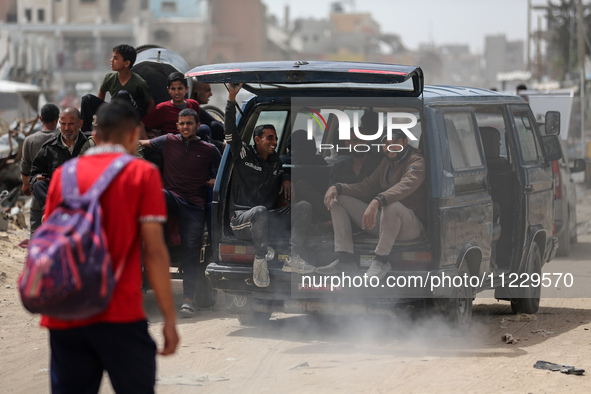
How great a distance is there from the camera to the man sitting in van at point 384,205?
705 cm

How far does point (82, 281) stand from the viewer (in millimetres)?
3525

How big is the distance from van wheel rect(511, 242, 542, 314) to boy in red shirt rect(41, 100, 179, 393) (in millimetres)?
5450

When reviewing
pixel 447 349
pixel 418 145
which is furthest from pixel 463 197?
pixel 447 349

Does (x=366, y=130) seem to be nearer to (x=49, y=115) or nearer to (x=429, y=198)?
(x=429, y=198)

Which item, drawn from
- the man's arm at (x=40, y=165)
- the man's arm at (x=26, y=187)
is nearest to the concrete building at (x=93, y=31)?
the man's arm at (x=26, y=187)

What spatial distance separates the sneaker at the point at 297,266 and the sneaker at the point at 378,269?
1.62 feet

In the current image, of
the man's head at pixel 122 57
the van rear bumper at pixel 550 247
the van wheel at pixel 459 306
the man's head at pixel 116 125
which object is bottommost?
the van wheel at pixel 459 306

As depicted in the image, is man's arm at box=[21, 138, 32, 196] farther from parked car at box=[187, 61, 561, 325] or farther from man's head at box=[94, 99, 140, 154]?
man's head at box=[94, 99, 140, 154]

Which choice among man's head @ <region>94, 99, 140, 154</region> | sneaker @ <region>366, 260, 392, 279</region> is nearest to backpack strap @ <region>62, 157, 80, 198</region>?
man's head @ <region>94, 99, 140, 154</region>

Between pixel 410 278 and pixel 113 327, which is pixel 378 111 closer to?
pixel 410 278

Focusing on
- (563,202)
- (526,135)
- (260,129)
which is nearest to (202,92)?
(260,129)

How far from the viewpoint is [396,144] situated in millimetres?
7344

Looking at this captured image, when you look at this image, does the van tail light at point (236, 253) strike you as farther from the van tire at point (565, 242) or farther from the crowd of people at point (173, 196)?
→ the van tire at point (565, 242)

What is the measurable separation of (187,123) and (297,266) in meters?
1.93
